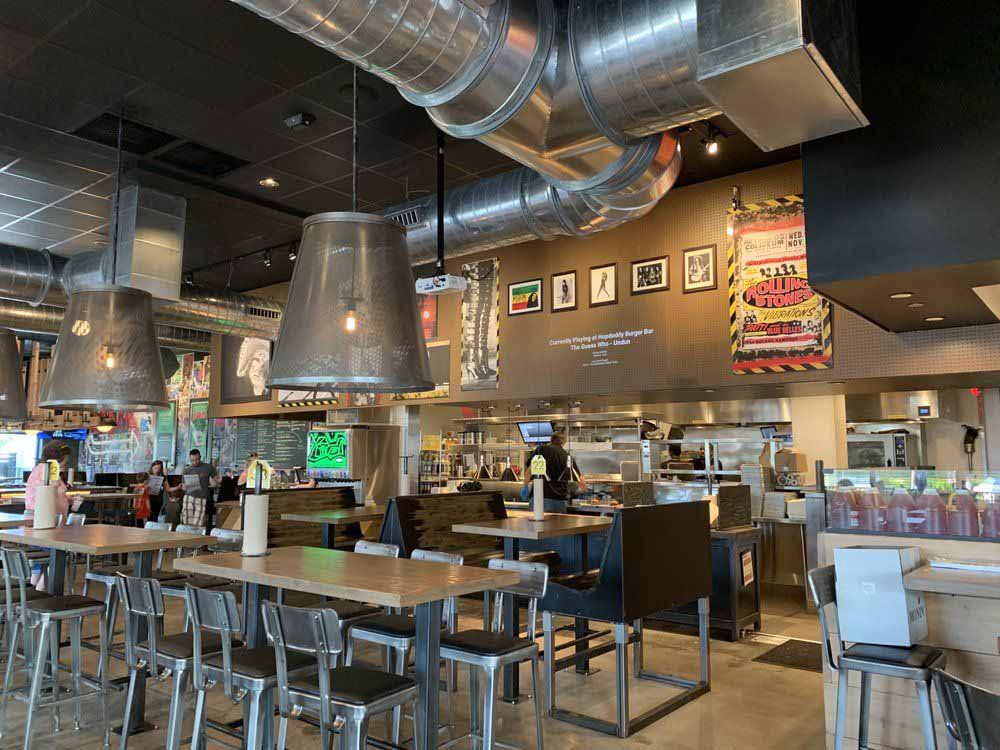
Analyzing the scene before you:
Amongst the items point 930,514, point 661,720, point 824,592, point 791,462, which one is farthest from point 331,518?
point 791,462

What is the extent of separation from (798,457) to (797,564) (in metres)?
1.25

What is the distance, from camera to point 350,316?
368 cm

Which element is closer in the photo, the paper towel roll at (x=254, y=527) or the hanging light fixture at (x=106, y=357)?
the paper towel roll at (x=254, y=527)

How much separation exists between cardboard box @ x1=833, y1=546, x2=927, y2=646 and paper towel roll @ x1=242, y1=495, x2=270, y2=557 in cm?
266

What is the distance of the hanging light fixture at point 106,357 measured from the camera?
538 cm

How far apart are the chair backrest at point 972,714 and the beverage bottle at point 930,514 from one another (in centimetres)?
159

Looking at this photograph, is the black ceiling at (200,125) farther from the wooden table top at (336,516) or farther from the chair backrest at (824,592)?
the chair backrest at (824,592)

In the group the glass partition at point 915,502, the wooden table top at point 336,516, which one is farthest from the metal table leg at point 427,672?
the wooden table top at point 336,516

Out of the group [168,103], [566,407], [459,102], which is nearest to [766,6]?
[459,102]

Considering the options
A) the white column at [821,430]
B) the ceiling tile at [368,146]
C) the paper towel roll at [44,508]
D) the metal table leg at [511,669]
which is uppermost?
the ceiling tile at [368,146]

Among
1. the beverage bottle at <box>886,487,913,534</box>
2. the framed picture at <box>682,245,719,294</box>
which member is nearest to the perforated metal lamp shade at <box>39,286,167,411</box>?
the framed picture at <box>682,245,719,294</box>

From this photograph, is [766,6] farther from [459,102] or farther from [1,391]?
[1,391]

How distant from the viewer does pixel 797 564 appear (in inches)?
297

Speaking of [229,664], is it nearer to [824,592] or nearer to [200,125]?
[824,592]
